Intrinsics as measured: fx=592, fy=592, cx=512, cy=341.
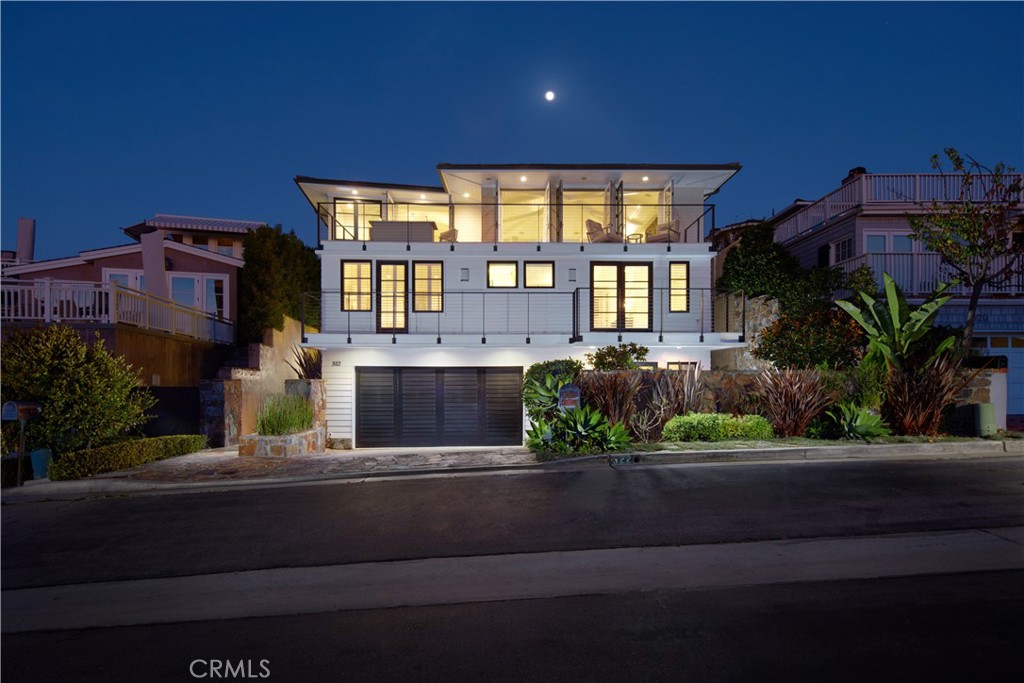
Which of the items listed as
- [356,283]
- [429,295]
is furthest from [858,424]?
[356,283]

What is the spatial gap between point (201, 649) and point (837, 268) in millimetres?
19493

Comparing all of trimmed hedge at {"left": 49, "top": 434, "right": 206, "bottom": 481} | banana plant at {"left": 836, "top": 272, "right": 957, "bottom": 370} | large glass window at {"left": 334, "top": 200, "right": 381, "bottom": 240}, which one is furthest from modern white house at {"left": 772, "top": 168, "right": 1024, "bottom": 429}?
trimmed hedge at {"left": 49, "top": 434, "right": 206, "bottom": 481}

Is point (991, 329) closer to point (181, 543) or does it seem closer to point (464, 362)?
point (464, 362)

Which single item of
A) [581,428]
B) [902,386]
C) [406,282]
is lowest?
[581,428]

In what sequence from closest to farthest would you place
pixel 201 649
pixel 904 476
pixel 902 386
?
pixel 201 649
pixel 904 476
pixel 902 386

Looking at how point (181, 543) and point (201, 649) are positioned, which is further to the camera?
point (181, 543)

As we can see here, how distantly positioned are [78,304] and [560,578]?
1541 cm

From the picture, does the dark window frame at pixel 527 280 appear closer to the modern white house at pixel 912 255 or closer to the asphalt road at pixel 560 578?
the asphalt road at pixel 560 578

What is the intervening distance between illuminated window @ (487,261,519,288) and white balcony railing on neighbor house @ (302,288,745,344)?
432mm

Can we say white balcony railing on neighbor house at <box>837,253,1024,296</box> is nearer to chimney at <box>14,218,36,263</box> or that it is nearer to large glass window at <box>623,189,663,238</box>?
large glass window at <box>623,189,663,238</box>

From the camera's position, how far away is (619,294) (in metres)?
17.8

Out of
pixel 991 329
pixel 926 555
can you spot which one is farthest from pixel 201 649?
pixel 991 329

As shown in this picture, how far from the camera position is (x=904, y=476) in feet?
29.2

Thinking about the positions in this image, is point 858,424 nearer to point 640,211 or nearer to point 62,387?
point 640,211
